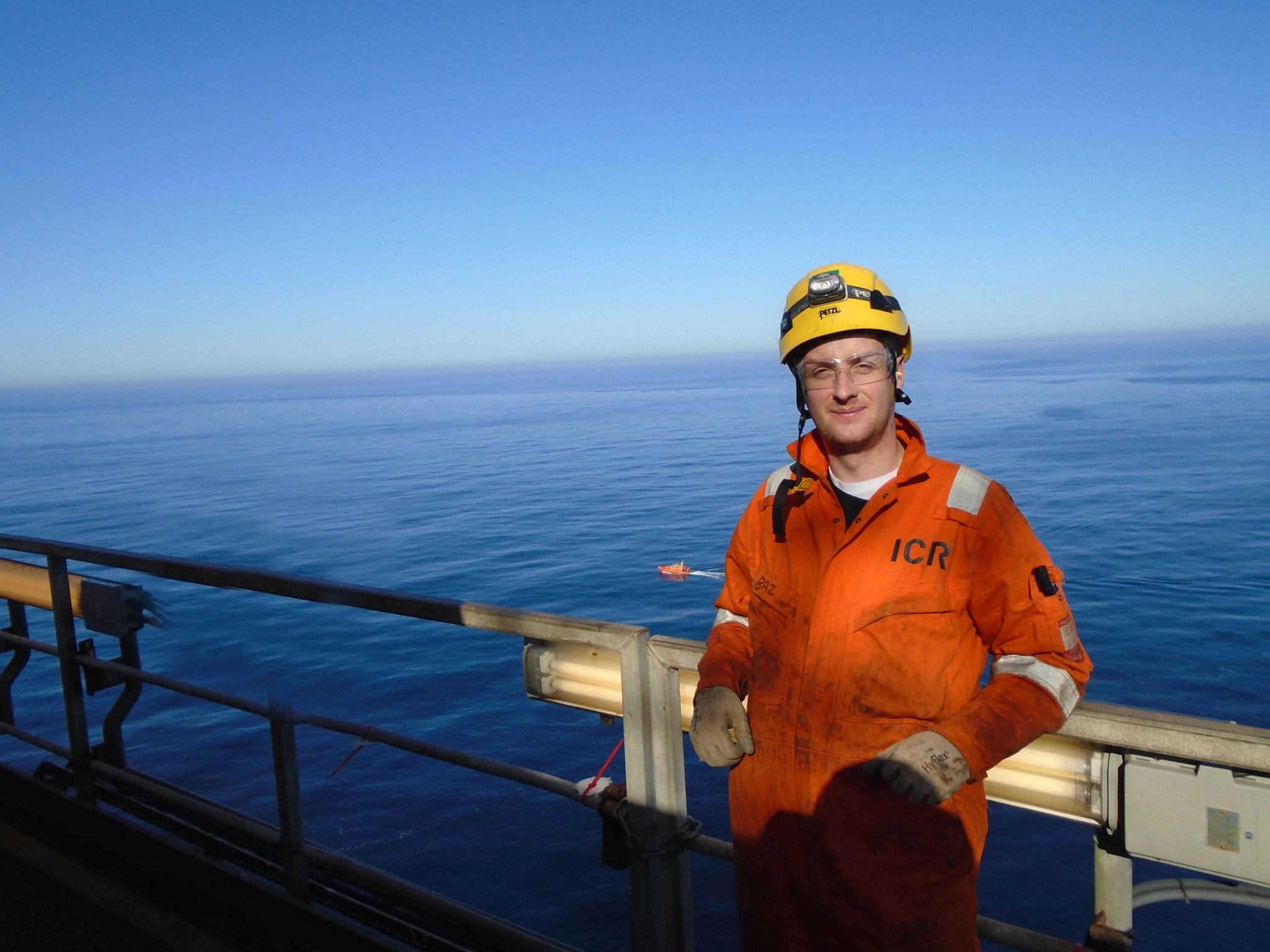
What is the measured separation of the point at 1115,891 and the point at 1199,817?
0.22 m

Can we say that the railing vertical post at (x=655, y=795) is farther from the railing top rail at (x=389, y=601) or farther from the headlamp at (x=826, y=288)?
the headlamp at (x=826, y=288)

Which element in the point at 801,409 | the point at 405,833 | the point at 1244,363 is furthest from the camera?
the point at 1244,363

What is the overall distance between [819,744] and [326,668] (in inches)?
773

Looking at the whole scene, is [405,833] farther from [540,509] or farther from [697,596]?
[540,509]

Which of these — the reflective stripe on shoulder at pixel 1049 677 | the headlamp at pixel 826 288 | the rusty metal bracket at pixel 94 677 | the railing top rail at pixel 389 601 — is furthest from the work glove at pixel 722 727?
the rusty metal bracket at pixel 94 677

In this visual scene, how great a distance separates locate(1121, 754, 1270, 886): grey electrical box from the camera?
1422mm

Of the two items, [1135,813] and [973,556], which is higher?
[973,556]

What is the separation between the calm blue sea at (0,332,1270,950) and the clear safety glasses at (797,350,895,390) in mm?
1789

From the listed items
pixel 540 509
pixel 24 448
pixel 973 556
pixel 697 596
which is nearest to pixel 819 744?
pixel 973 556

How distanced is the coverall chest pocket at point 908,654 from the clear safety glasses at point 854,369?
18.1 inches

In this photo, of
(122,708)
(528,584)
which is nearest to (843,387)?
(122,708)

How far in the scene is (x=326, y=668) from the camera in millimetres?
19453

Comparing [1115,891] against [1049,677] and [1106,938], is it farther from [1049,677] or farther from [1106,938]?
[1049,677]

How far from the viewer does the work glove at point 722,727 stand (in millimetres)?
1694
